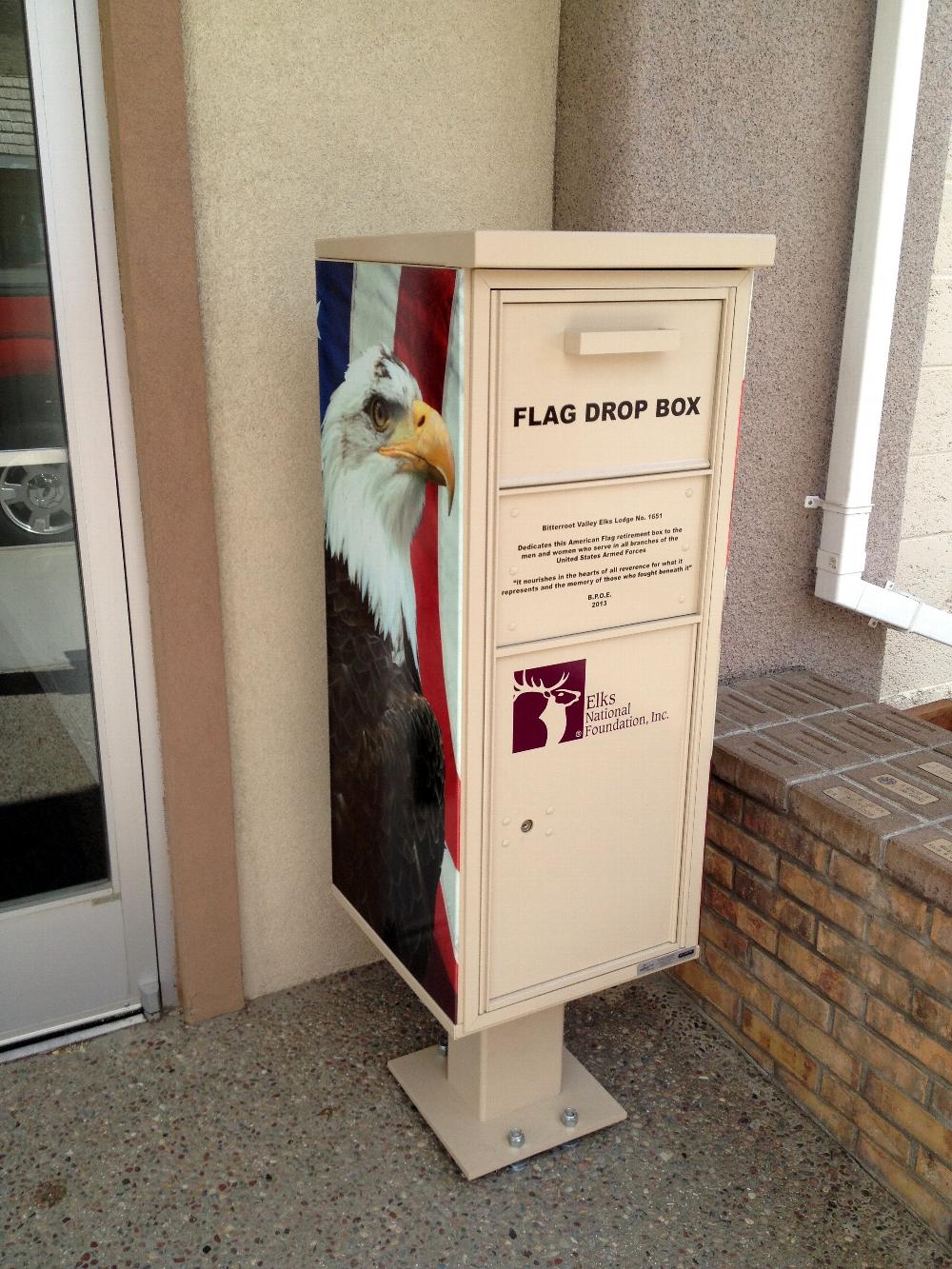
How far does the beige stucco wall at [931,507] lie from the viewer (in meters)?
3.11

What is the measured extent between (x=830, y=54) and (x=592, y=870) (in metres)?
1.99

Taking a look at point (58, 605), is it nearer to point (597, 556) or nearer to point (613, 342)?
point (597, 556)

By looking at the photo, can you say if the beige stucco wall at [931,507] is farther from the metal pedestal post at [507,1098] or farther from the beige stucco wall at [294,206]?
the metal pedestal post at [507,1098]

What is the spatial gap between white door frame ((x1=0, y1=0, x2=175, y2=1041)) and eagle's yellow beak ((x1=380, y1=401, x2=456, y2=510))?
0.75 m

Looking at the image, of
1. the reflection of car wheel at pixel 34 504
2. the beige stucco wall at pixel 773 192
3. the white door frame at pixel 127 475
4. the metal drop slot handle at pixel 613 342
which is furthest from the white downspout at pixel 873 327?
the reflection of car wheel at pixel 34 504

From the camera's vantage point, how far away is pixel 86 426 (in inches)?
92.6

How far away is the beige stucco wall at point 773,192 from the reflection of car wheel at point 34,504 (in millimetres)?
1304

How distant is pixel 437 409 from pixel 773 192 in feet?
4.35

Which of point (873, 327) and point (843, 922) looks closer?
point (843, 922)

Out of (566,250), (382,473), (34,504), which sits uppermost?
(566,250)

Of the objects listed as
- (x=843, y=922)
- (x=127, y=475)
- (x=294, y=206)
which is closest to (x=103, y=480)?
(x=127, y=475)

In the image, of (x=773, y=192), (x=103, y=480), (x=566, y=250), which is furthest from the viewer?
(x=773, y=192)

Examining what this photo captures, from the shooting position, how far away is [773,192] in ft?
8.70

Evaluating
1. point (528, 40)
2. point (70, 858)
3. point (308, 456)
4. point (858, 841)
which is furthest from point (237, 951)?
point (528, 40)
